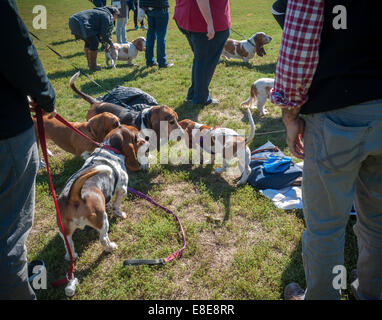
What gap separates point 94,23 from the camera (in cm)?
934

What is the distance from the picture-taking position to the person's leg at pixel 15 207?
1664mm

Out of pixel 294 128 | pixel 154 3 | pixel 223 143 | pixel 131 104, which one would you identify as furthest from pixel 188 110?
pixel 294 128

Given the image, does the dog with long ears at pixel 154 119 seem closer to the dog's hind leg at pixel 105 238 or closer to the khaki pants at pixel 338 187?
the dog's hind leg at pixel 105 238

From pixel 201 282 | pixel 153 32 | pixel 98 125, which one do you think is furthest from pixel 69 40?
pixel 201 282

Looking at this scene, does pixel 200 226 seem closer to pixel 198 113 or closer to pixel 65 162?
pixel 65 162

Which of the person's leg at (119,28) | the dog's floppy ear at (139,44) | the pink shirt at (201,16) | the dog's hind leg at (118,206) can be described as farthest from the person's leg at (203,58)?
the person's leg at (119,28)

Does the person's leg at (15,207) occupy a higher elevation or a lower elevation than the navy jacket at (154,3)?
lower

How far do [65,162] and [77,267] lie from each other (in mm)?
2229

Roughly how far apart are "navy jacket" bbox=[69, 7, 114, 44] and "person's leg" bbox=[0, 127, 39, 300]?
847 centimetres

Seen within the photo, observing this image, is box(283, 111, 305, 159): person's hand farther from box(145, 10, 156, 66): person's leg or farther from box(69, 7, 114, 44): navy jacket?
box(69, 7, 114, 44): navy jacket

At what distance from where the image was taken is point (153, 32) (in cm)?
863

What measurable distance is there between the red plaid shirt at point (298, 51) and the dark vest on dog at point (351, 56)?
44 mm

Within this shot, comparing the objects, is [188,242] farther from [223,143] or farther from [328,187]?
[328,187]

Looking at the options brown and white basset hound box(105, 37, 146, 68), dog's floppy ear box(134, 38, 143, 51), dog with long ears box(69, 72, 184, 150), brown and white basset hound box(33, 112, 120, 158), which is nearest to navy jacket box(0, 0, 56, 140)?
brown and white basset hound box(33, 112, 120, 158)
